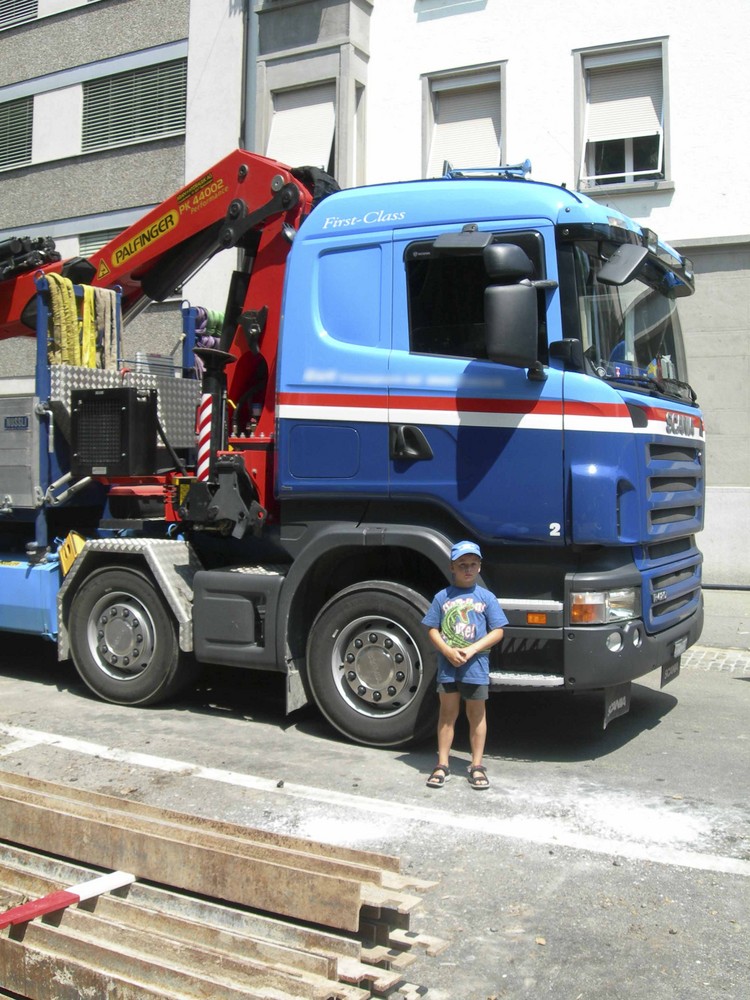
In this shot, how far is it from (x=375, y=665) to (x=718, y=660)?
435 centimetres

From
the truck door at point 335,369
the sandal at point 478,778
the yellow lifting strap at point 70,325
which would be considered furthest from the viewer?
the yellow lifting strap at point 70,325

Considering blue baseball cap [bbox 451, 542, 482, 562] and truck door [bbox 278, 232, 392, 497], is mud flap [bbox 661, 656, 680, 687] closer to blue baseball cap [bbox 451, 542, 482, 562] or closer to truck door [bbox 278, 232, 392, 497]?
blue baseball cap [bbox 451, 542, 482, 562]

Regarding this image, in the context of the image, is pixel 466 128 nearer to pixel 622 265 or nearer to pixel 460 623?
pixel 622 265

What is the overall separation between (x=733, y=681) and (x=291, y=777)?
13.8 feet

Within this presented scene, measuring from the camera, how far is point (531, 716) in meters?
7.25

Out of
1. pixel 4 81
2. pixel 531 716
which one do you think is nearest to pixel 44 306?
pixel 531 716

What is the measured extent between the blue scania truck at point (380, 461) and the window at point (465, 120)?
8366 mm

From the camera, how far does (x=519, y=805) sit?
214 inches

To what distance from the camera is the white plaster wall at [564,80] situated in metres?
13.7

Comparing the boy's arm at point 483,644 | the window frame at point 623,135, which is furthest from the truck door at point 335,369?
the window frame at point 623,135

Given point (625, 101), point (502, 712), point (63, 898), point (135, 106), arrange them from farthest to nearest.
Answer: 1. point (135, 106)
2. point (625, 101)
3. point (502, 712)
4. point (63, 898)

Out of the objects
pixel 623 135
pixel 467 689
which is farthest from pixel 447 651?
pixel 623 135

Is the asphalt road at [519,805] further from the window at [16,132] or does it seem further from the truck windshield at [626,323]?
the window at [16,132]

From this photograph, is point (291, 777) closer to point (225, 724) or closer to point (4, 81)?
point (225, 724)
